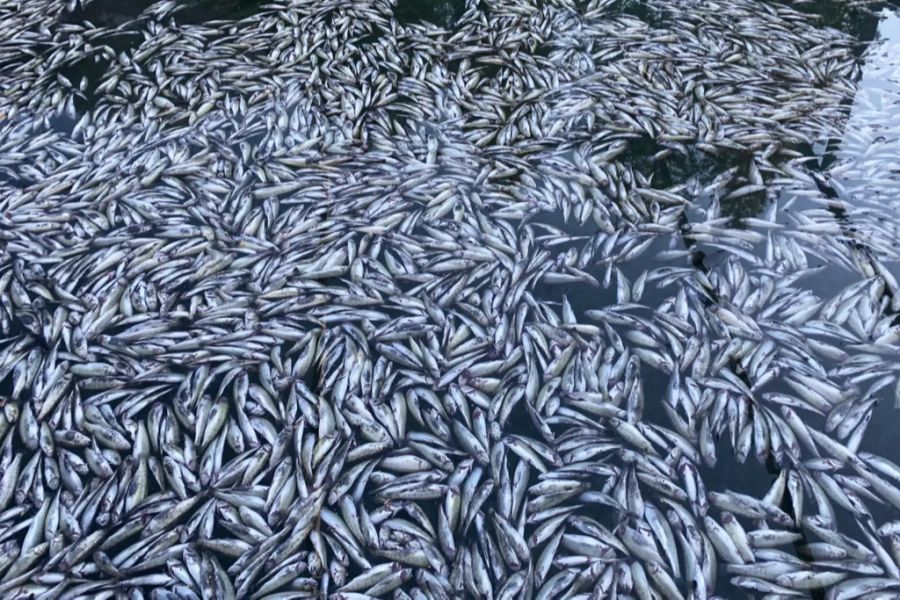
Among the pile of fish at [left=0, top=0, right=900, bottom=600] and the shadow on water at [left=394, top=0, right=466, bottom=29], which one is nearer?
the pile of fish at [left=0, top=0, right=900, bottom=600]

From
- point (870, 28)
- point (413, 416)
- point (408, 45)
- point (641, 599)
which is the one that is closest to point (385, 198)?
point (413, 416)

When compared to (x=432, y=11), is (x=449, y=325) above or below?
below

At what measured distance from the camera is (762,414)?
361 cm

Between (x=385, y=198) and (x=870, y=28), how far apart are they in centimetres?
583

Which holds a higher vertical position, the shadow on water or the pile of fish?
the shadow on water

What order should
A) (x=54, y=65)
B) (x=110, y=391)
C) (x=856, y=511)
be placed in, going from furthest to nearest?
(x=54, y=65) → (x=110, y=391) → (x=856, y=511)

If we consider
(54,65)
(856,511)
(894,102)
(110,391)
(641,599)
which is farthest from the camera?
(54,65)

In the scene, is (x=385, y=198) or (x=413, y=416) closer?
(x=413, y=416)

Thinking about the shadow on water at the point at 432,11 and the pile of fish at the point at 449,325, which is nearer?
the pile of fish at the point at 449,325

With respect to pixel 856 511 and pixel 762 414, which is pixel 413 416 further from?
pixel 856 511

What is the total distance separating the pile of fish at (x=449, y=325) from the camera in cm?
316

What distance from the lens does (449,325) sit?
4.16 meters

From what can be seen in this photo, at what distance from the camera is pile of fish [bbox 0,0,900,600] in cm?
316

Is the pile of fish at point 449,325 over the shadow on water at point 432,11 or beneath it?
beneath
